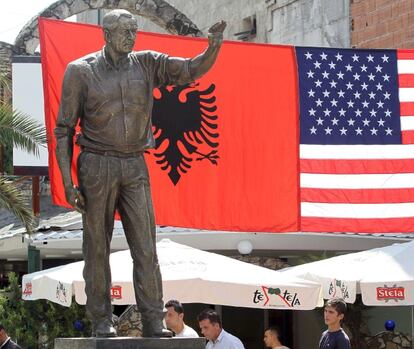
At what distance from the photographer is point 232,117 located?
1678 cm

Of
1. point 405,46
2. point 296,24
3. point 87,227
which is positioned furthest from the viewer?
point 296,24

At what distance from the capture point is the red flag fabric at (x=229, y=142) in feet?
53.7

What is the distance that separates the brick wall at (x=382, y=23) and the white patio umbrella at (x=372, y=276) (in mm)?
9751

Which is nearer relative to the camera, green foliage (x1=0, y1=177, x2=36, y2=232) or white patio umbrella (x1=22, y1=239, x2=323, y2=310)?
white patio umbrella (x1=22, y1=239, x2=323, y2=310)

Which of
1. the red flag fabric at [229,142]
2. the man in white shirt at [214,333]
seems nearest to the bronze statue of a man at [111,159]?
the man in white shirt at [214,333]

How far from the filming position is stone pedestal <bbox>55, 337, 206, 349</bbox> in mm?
7926

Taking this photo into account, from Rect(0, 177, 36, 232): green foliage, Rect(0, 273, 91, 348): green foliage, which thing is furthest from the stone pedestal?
Rect(0, 177, 36, 232): green foliage

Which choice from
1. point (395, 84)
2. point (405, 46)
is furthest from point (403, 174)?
point (405, 46)

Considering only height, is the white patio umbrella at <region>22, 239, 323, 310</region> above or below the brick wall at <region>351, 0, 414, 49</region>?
below

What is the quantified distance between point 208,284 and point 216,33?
5.19 m

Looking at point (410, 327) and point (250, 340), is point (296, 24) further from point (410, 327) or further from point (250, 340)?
point (410, 327)

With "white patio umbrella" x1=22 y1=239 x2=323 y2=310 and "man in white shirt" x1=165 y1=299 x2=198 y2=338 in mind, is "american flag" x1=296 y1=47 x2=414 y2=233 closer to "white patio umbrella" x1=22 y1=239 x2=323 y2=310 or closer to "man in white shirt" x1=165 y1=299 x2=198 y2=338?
"white patio umbrella" x1=22 y1=239 x2=323 y2=310

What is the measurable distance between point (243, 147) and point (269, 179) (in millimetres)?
532

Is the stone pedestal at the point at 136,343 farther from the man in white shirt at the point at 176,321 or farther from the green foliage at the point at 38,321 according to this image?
the green foliage at the point at 38,321
